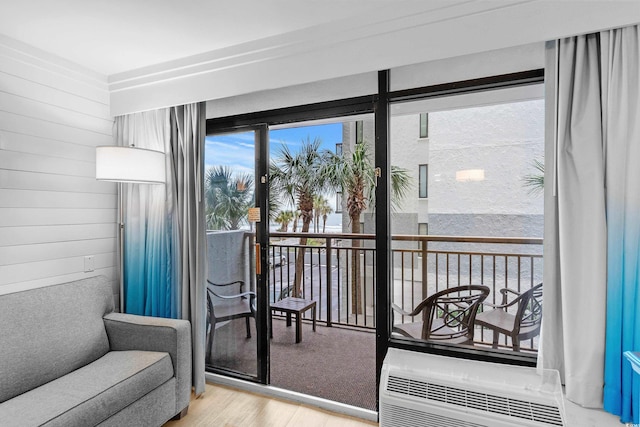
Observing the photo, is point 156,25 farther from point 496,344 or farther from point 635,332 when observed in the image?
point 635,332

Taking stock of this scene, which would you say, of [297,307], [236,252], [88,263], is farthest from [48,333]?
[297,307]

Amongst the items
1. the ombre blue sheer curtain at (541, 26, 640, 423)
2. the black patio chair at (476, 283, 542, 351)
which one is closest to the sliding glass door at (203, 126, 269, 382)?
the black patio chair at (476, 283, 542, 351)

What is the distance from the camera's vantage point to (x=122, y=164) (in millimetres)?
2260

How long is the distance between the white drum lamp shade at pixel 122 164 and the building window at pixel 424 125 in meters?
1.86

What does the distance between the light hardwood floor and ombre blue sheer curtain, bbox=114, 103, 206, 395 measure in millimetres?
173

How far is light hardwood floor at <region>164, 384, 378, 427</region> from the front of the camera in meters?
2.24

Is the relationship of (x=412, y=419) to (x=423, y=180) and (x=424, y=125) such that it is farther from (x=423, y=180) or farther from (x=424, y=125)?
(x=424, y=125)

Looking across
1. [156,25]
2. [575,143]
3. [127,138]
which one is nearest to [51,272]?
[127,138]

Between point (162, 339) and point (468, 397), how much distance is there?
6.24ft

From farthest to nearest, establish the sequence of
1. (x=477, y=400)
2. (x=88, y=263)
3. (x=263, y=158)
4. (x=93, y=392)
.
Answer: (x=88, y=263) → (x=263, y=158) → (x=93, y=392) → (x=477, y=400)

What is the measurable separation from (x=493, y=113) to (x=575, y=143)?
1.47ft

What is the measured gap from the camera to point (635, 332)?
151 centimetres

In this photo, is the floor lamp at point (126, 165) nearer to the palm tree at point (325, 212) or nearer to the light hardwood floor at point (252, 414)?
the light hardwood floor at point (252, 414)

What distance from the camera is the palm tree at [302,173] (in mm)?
3691
